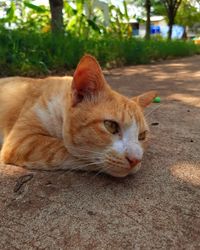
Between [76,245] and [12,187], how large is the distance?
1.70 ft

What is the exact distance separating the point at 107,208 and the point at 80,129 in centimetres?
39

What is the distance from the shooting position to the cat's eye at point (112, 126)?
152 centimetres

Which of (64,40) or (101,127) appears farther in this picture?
(64,40)

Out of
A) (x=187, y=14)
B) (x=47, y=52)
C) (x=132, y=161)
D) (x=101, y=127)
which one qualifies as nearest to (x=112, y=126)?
(x=101, y=127)

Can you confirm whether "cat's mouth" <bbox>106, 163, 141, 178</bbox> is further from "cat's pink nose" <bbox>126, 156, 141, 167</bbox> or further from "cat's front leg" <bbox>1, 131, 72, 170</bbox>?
"cat's front leg" <bbox>1, 131, 72, 170</bbox>

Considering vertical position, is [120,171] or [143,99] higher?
[143,99]

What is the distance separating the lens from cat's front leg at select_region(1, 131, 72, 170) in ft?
5.45

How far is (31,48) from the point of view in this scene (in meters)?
4.64

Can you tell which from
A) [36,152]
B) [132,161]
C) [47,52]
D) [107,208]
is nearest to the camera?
[107,208]

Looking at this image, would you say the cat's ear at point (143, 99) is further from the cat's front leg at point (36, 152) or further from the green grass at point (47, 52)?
the green grass at point (47, 52)

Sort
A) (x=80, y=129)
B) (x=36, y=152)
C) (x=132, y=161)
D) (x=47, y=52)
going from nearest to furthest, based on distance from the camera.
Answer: (x=132, y=161), (x=80, y=129), (x=36, y=152), (x=47, y=52)

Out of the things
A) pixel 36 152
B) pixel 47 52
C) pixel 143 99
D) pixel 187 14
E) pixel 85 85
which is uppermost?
pixel 85 85

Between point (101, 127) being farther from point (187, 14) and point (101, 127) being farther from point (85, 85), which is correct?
point (187, 14)

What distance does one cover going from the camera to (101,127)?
4.99 ft
